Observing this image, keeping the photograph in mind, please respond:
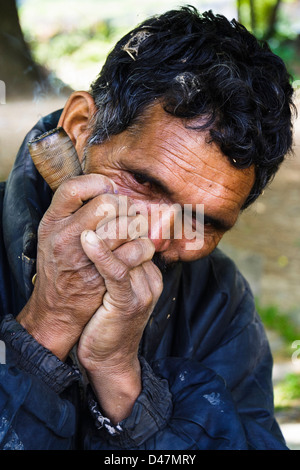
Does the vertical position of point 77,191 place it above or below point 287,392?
above

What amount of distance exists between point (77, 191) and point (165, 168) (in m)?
0.53

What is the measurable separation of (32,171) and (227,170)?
0.85 meters

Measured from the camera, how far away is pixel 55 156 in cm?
184

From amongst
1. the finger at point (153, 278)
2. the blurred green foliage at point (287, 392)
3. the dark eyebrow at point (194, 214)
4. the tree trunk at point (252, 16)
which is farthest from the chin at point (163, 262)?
the tree trunk at point (252, 16)

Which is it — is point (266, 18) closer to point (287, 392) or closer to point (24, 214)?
point (287, 392)

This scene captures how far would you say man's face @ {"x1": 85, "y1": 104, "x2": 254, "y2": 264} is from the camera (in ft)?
7.12

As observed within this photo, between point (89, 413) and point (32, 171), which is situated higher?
point (32, 171)

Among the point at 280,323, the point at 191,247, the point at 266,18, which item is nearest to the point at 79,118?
the point at 191,247

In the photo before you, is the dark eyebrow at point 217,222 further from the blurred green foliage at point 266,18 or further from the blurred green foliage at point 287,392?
the blurred green foliage at point 266,18

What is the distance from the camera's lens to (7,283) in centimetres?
251

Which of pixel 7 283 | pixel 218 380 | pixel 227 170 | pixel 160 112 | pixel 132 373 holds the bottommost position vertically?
pixel 218 380
